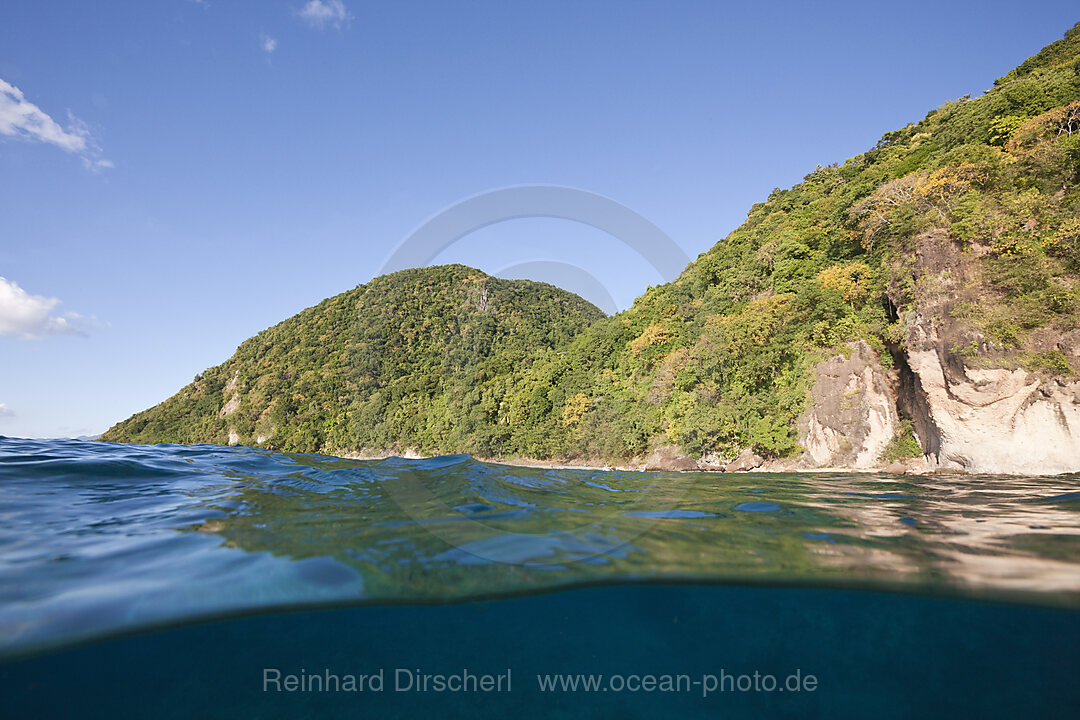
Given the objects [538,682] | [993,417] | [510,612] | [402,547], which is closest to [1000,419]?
[993,417]

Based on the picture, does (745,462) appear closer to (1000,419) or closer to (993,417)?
(993,417)

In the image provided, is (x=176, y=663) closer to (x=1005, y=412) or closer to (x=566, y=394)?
(x=1005, y=412)

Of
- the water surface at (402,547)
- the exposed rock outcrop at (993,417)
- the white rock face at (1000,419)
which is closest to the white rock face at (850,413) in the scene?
the exposed rock outcrop at (993,417)

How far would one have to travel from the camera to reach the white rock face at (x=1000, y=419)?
60.8 feet

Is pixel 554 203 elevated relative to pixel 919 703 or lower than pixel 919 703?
elevated

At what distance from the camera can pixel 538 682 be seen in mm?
5582

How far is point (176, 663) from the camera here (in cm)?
466

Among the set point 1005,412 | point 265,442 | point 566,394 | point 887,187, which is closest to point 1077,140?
point 887,187

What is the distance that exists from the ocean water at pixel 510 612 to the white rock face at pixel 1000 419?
18176mm

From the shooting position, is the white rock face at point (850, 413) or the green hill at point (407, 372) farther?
the green hill at point (407, 372)

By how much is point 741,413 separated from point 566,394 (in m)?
23.9

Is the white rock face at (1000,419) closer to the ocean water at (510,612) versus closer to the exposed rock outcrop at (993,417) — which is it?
the exposed rock outcrop at (993,417)

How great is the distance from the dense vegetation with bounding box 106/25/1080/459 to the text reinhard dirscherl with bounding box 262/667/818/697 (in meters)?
9.97

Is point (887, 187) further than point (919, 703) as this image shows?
Yes
